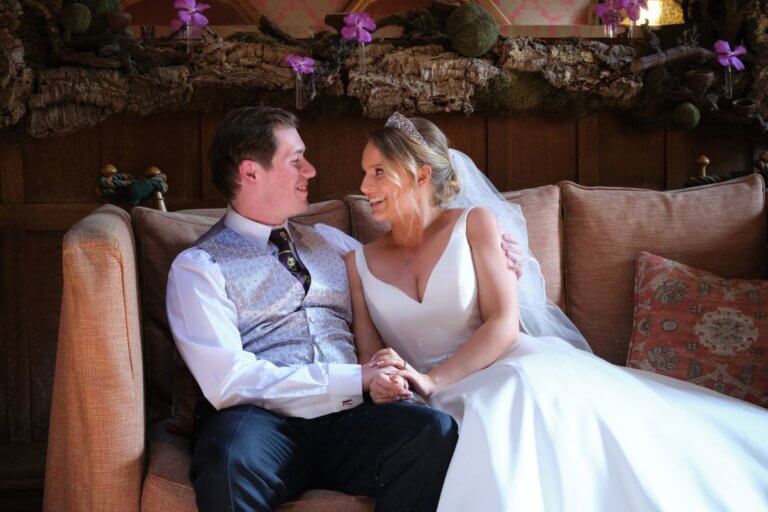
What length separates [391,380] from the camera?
1.97 m

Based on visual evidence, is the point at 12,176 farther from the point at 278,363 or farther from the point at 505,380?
the point at 505,380

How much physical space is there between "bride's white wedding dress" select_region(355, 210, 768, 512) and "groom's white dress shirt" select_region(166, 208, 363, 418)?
255mm

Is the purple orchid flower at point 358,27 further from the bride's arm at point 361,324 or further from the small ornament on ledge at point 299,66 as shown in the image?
the bride's arm at point 361,324

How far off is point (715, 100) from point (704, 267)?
32.1 inches

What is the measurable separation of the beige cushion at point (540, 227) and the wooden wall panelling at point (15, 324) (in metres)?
1.26

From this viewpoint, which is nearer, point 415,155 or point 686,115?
point 415,155

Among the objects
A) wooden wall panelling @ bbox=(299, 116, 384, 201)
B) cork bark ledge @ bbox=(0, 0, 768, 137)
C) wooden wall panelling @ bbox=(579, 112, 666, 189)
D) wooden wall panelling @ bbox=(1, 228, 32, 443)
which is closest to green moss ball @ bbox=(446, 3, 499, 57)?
cork bark ledge @ bbox=(0, 0, 768, 137)

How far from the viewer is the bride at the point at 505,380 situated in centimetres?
A: 169

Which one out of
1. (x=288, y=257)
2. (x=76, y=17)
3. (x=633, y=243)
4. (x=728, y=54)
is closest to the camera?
(x=288, y=257)

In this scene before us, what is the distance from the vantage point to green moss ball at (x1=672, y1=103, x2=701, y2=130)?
10.3 ft

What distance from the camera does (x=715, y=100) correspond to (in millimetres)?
3145

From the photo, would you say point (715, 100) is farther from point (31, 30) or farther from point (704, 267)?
point (31, 30)

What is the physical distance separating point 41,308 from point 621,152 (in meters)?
2.22

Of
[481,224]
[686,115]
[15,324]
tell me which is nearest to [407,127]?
[481,224]
